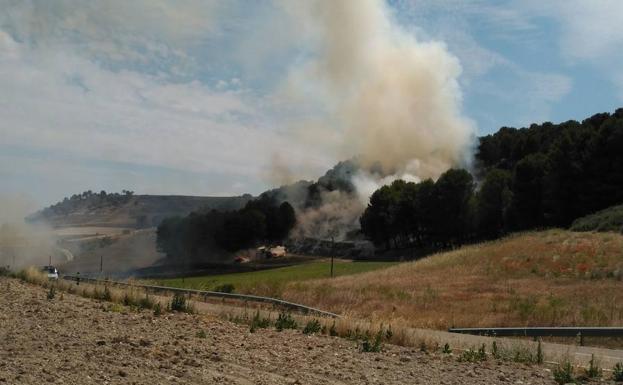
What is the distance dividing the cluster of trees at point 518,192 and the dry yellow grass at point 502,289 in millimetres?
18431

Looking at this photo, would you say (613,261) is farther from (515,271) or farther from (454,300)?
(454,300)

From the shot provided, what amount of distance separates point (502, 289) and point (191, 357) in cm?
3047

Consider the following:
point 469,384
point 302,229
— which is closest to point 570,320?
point 469,384

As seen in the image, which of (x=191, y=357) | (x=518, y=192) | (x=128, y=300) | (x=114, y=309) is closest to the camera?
(x=191, y=357)

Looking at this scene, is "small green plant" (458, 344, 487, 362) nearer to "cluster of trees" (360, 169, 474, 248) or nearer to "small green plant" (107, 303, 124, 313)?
"small green plant" (107, 303, 124, 313)

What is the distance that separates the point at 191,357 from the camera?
9719 millimetres

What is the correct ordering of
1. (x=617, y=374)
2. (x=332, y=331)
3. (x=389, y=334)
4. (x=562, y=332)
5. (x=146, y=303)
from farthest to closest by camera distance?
1. (x=562, y=332)
2. (x=146, y=303)
3. (x=332, y=331)
4. (x=389, y=334)
5. (x=617, y=374)

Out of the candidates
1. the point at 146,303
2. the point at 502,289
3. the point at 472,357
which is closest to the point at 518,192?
the point at 502,289

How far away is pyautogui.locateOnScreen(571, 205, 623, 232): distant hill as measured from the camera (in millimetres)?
57787

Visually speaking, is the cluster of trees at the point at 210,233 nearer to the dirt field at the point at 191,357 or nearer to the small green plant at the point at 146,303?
the small green plant at the point at 146,303

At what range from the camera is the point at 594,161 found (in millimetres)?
75188

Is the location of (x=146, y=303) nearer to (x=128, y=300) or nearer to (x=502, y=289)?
(x=128, y=300)

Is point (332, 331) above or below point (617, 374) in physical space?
below

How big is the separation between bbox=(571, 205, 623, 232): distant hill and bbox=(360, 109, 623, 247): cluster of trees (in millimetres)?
11357
